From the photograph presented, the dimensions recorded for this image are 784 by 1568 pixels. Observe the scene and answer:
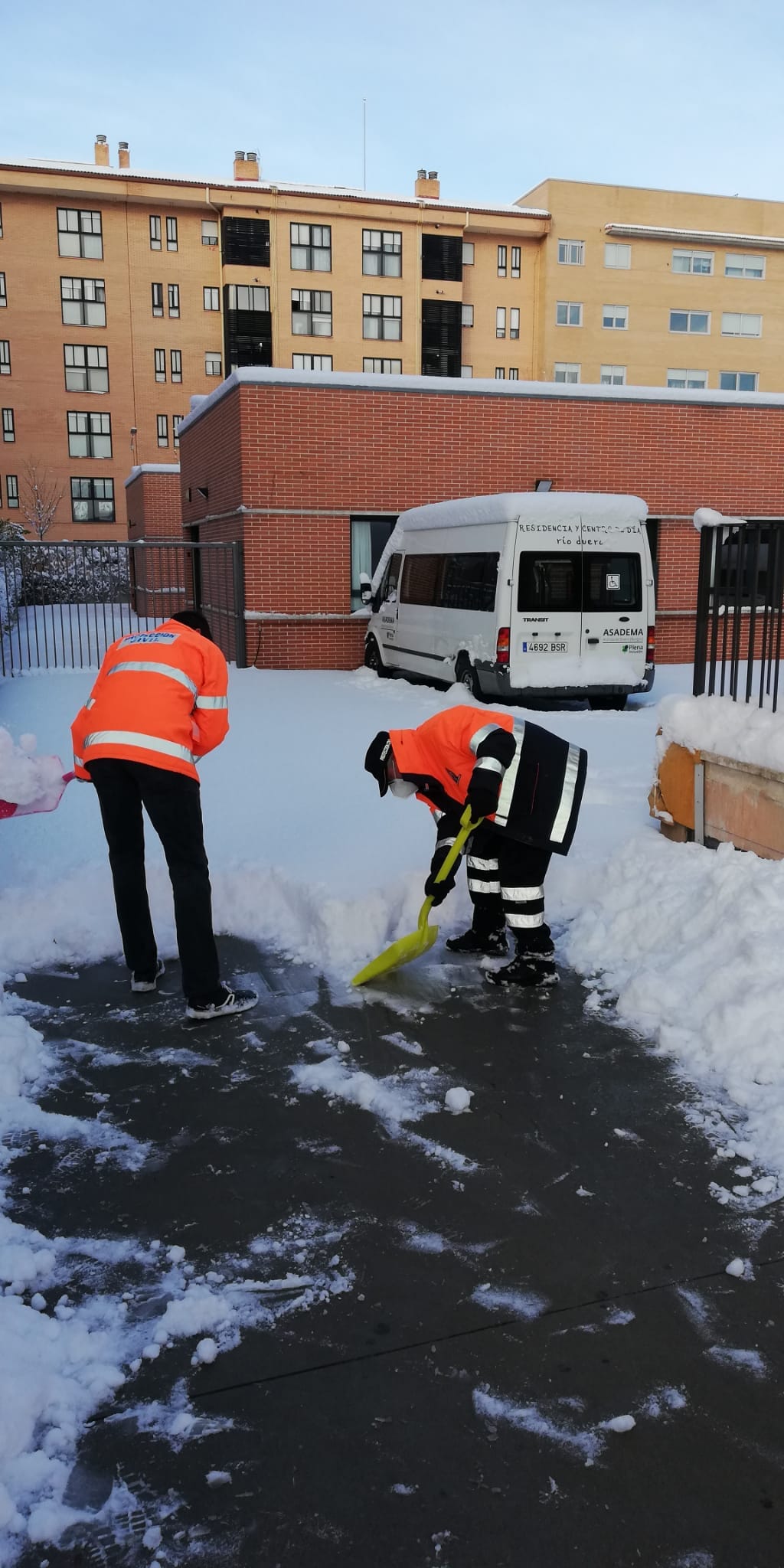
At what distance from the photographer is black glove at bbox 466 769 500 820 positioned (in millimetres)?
4730

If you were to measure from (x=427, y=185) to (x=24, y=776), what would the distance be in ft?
178

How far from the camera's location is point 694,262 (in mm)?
52219

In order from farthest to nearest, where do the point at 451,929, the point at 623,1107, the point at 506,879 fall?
the point at 451,929
the point at 506,879
the point at 623,1107

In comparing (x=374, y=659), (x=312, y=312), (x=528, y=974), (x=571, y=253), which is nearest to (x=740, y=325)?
(x=571, y=253)

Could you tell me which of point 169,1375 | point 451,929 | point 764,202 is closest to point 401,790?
point 451,929

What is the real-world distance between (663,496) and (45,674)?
34.7ft

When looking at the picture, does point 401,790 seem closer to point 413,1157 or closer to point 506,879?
point 506,879

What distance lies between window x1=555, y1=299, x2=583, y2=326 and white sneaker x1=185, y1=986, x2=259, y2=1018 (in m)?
52.3

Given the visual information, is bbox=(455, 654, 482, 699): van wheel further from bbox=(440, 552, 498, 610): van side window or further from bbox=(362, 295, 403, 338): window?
bbox=(362, 295, 403, 338): window

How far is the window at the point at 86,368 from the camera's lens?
1927 inches

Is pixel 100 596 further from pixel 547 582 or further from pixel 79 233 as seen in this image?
pixel 547 582

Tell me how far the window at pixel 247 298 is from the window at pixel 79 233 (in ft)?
20.2

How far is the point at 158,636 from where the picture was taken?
15.8 ft

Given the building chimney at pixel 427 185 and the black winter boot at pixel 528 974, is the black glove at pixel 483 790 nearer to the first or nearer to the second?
the black winter boot at pixel 528 974
